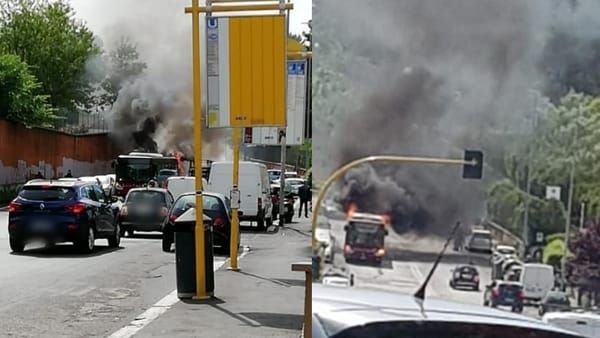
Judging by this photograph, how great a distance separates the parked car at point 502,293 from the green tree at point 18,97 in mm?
51550

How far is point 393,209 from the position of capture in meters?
3.22

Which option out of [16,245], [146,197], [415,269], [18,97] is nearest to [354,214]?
[415,269]

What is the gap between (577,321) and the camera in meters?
3.22

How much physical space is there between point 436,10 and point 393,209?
2.15 feet

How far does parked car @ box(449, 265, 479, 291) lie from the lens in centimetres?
321

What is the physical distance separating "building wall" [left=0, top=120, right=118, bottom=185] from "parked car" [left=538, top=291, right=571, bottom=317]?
156ft

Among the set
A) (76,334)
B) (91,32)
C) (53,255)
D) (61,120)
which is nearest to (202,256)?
(76,334)

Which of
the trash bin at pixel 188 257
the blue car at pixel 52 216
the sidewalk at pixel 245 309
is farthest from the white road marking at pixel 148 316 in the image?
the blue car at pixel 52 216

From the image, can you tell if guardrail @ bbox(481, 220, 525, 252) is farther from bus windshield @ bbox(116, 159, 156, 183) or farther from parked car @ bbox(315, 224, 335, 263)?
bus windshield @ bbox(116, 159, 156, 183)

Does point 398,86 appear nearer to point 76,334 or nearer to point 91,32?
point 76,334

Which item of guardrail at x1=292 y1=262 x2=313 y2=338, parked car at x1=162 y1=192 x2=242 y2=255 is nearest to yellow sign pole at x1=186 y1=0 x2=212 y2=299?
guardrail at x1=292 y1=262 x2=313 y2=338

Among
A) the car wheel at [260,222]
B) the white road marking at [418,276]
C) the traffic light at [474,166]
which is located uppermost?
the traffic light at [474,166]

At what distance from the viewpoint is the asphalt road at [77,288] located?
10992 millimetres

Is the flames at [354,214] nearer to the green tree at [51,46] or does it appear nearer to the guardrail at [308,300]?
the guardrail at [308,300]
